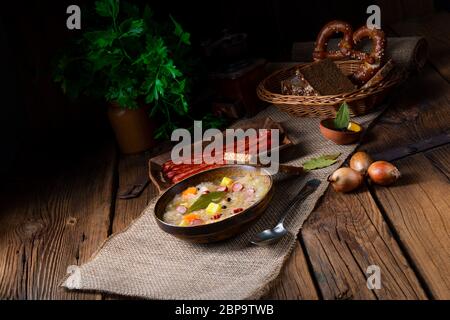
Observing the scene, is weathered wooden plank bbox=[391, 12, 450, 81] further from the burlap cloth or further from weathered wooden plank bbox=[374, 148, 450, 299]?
the burlap cloth

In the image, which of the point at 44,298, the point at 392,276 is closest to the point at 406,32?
the point at 392,276

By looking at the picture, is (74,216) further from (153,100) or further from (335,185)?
(335,185)

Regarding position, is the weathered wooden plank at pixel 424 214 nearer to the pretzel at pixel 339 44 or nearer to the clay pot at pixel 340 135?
the clay pot at pixel 340 135

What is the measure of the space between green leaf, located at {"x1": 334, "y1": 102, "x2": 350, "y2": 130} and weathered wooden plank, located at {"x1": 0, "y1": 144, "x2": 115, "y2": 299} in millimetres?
1072

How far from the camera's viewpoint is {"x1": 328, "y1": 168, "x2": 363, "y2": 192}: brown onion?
228 centimetres

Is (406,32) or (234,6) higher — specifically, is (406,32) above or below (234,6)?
below

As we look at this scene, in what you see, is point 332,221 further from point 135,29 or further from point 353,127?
point 135,29

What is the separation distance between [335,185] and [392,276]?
569 mm

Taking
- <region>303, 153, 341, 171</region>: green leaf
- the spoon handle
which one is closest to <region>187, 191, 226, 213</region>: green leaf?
the spoon handle

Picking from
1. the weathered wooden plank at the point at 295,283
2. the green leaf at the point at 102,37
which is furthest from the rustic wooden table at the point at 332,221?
the green leaf at the point at 102,37

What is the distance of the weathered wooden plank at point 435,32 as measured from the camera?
137 inches

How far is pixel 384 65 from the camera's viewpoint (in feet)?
9.72

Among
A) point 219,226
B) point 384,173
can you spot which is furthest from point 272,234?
point 384,173

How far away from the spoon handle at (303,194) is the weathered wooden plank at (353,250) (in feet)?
0.23
